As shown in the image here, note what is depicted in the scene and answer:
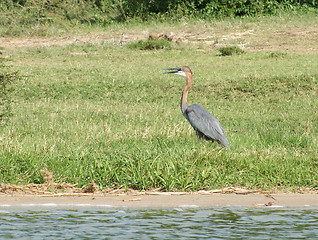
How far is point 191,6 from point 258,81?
1216 centimetres

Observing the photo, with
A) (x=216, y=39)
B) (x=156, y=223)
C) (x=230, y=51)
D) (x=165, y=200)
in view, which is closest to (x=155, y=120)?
(x=165, y=200)

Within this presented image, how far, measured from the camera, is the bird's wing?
27.9 feet

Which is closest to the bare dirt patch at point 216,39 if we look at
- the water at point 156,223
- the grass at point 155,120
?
the grass at point 155,120

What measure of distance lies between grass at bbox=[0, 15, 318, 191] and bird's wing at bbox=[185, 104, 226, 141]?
0.72ft

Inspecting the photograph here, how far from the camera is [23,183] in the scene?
715cm

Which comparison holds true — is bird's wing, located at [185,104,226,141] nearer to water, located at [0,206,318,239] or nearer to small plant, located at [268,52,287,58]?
water, located at [0,206,318,239]

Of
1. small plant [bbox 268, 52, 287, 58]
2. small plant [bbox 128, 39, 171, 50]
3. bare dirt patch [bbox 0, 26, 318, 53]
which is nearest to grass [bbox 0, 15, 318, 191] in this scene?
small plant [bbox 268, 52, 287, 58]

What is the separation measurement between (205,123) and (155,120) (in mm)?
2445

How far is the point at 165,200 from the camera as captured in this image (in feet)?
21.9

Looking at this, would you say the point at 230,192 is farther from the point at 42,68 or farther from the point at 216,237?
the point at 42,68

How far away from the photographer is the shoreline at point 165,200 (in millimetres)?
6523

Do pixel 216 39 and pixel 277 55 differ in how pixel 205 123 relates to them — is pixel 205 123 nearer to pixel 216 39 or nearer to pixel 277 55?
pixel 277 55

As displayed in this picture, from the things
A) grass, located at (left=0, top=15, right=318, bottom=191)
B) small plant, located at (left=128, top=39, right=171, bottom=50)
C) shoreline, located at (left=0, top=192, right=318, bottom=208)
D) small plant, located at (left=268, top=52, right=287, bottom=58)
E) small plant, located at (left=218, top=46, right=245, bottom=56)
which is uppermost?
small plant, located at (left=128, top=39, right=171, bottom=50)

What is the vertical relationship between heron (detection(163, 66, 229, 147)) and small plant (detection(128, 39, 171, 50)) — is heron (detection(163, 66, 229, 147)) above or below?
below
